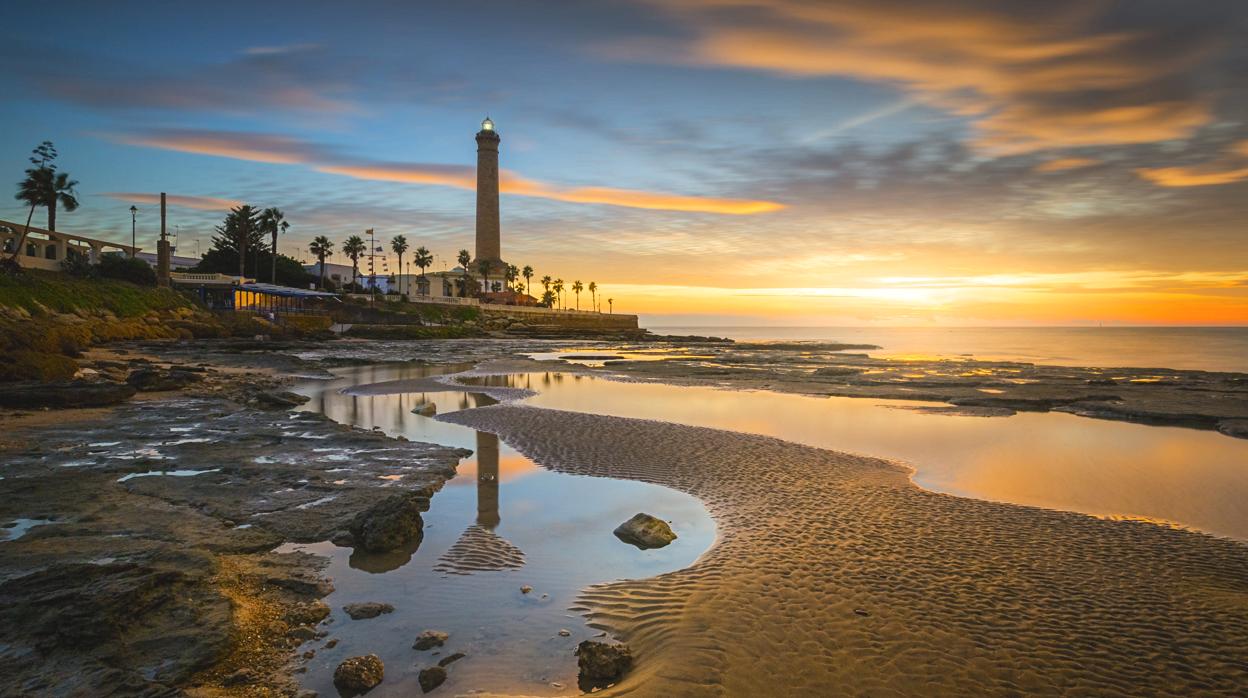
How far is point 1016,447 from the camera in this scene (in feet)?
59.8

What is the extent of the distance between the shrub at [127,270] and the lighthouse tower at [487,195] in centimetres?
6629

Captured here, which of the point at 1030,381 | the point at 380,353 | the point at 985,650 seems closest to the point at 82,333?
the point at 380,353

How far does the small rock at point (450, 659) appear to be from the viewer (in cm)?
584

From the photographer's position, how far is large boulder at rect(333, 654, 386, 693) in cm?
536

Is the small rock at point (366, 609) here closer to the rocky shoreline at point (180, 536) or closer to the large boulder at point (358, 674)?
the rocky shoreline at point (180, 536)

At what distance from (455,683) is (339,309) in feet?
294

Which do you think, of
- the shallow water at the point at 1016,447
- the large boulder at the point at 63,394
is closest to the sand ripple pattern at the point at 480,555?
the shallow water at the point at 1016,447

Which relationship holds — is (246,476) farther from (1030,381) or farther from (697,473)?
(1030,381)

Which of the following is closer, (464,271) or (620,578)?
(620,578)

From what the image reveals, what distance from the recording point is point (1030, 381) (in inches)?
1545

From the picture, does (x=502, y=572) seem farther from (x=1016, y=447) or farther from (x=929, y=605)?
(x=1016, y=447)

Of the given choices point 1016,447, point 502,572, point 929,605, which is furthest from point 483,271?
point 929,605

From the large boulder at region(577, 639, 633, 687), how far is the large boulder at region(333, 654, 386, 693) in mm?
1785

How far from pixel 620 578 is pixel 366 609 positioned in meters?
3.04
